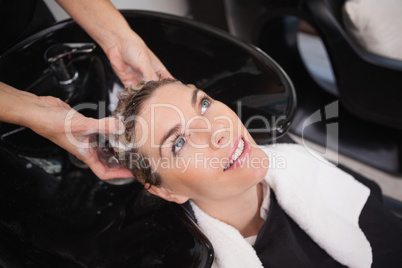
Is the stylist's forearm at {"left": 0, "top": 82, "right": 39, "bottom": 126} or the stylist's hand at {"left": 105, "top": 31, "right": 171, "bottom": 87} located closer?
the stylist's forearm at {"left": 0, "top": 82, "right": 39, "bottom": 126}

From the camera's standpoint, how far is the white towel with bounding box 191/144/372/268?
2.80 ft

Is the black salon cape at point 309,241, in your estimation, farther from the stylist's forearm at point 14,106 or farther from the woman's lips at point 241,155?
the stylist's forearm at point 14,106

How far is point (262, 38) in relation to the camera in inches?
60.9

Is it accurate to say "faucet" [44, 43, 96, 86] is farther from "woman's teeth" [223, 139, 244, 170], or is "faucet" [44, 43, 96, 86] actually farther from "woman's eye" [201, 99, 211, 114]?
"woman's teeth" [223, 139, 244, 170]

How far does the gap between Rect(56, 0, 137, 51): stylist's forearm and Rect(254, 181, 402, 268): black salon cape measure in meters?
0.65

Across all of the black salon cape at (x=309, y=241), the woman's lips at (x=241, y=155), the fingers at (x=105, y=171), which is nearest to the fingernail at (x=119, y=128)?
the fingers at (x=105, y=171)

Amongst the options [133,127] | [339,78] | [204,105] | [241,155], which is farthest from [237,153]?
[339,78]

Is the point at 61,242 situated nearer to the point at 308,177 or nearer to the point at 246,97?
the point at 246,97

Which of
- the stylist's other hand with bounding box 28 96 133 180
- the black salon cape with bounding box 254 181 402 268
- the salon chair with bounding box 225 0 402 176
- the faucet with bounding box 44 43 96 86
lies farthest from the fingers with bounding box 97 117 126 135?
the salon chair with bounding box 225 0 402 176

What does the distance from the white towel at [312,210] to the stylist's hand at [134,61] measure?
38cm

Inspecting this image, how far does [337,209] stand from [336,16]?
80 centimetres

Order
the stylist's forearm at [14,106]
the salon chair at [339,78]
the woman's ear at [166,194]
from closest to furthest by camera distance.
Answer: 1. the stylist's forearm at [14,106]
2. the woman's ear at [166,194]
3. the salon chair at [339,78]

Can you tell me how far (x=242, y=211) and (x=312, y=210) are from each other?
20cm

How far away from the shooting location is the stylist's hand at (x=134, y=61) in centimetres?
A: 89
